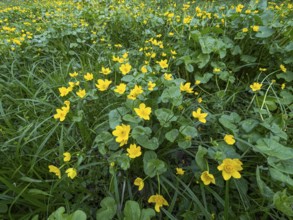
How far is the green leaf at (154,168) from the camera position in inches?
42.6

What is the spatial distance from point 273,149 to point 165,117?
1.77 feet

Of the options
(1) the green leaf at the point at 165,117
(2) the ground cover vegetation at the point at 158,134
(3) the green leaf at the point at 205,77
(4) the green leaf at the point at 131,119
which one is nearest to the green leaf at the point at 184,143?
(2) the ground cover vegetation at the point at 158,134

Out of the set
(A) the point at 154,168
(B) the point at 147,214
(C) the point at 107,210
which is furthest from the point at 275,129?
(C) the point at 107,210

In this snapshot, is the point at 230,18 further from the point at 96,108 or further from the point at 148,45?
the point at 96,108

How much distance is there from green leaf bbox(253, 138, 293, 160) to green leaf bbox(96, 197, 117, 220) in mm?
727

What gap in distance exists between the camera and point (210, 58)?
2.00 meters

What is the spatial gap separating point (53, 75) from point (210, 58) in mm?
1592

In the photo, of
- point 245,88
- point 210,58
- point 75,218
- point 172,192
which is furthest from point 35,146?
point 245,88

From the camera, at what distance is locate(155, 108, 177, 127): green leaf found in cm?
119

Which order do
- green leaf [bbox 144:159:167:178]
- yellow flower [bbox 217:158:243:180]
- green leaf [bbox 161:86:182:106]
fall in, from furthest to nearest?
green leaf [bbox 161:86:182:106] < green leaf [bbox 144:159:167:178] < yellow flower [bbox 217:158:243:180]

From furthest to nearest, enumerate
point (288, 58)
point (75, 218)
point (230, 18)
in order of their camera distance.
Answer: point (230, 18), point (288, 58), point (75, 218)

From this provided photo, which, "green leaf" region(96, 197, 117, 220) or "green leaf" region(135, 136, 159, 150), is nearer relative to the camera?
"green leaf" region(96, 197, 117, 220)

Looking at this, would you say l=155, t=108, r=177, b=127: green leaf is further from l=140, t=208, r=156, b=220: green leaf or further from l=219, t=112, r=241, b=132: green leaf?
l=140, t=208, r=156, b=220: green leaf

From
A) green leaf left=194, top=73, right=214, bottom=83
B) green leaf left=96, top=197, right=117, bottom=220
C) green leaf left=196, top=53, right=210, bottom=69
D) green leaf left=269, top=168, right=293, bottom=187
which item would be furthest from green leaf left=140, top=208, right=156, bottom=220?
green leaf left=196, top=53, right=210, bottom=69
